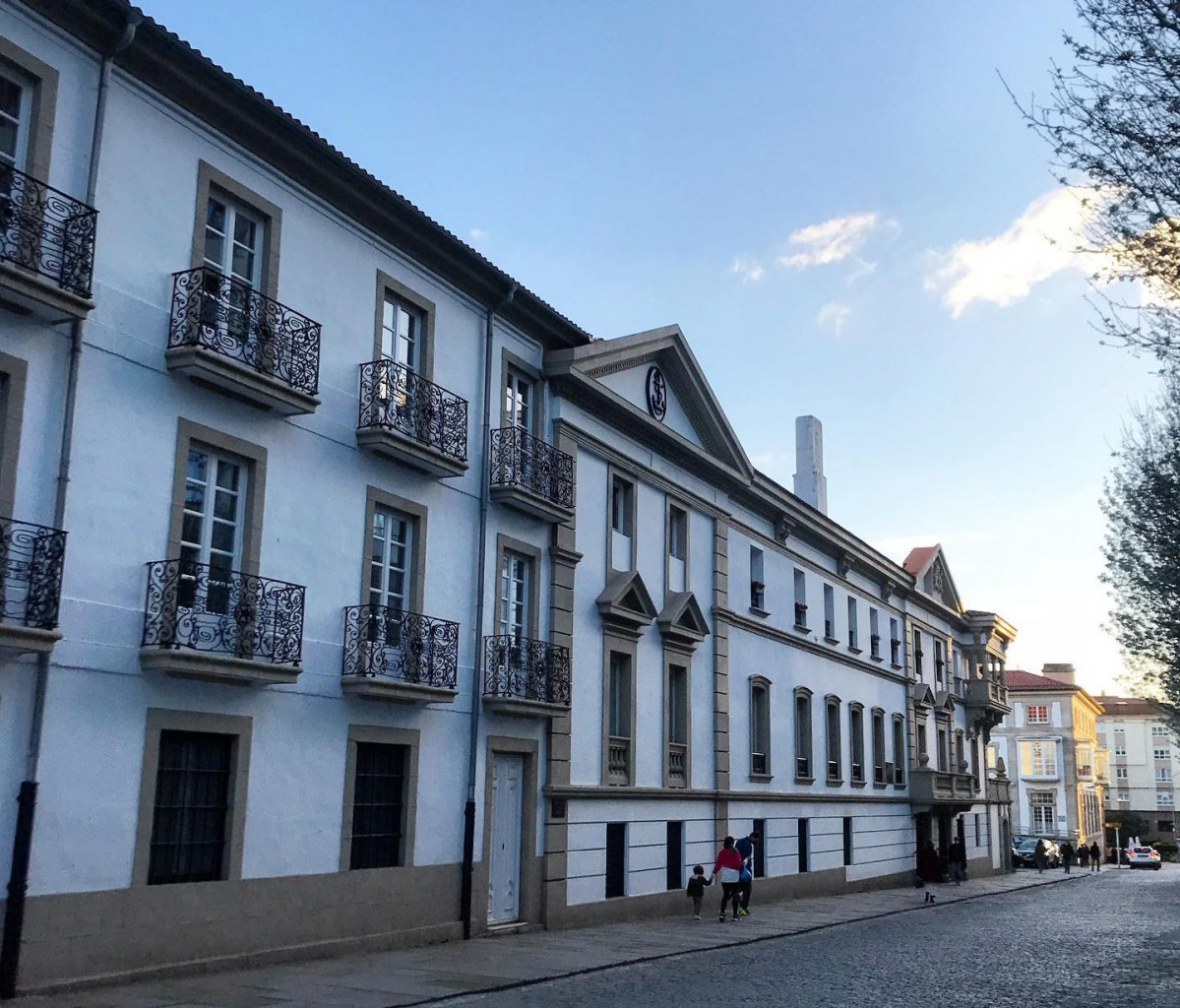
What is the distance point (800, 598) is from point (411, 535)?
1723 centimetres

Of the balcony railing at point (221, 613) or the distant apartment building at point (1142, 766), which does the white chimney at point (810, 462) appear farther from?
the distant apartment building at point (1142, 766)

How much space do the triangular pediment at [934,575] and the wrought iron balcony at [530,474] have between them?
24.6m

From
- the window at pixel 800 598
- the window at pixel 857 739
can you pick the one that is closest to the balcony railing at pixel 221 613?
the window at pixel 800 598

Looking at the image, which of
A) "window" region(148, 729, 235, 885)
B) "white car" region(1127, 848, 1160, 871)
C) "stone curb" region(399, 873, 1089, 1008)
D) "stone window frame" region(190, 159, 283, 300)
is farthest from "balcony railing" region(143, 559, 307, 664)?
"white car" region(1127, 848, 1160, 871)

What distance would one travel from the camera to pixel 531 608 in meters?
20.5

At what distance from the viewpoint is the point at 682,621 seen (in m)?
25.2

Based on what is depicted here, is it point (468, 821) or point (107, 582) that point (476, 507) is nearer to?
point (468, 821)

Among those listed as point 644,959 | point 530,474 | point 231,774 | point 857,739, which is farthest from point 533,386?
point 857,739

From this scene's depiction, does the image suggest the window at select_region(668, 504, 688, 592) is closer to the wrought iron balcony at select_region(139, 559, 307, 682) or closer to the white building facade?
the white building facade

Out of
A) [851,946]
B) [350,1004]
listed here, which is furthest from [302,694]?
[851,946]

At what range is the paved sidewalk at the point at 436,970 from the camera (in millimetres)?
12125

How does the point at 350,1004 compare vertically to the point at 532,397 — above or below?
below

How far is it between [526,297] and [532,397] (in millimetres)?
1805

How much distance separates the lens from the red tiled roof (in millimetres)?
44469
